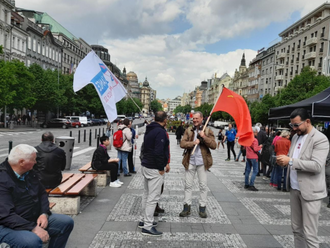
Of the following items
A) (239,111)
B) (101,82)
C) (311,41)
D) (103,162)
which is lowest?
(103,162)

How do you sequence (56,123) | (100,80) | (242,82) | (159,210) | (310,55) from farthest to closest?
1. (242,82)
2. (310,55)
3. (56,123)
4. (100,80)
5. (159,210)

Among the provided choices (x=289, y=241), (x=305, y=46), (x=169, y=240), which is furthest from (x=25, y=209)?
(x=305, y=46)

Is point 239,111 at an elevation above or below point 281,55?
below

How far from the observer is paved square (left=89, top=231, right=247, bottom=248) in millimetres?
4391

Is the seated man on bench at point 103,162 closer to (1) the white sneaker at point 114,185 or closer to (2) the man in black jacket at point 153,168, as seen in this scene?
(1) the white sneaker at point 114,185

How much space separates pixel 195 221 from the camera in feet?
17.8

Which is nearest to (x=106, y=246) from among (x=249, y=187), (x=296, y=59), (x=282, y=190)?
(x=249, y=187)

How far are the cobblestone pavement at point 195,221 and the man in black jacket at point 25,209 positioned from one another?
0.91 metres

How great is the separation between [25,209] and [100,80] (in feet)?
16.4

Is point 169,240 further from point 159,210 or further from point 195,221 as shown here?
point 159,210

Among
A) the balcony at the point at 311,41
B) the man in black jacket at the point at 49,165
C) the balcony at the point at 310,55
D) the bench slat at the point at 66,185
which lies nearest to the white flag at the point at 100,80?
the bench slat at the point at 66,185

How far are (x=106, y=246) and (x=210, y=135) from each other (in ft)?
9.06

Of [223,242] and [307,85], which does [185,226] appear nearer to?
[223,242]

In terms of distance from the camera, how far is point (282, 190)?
835 centimetres
